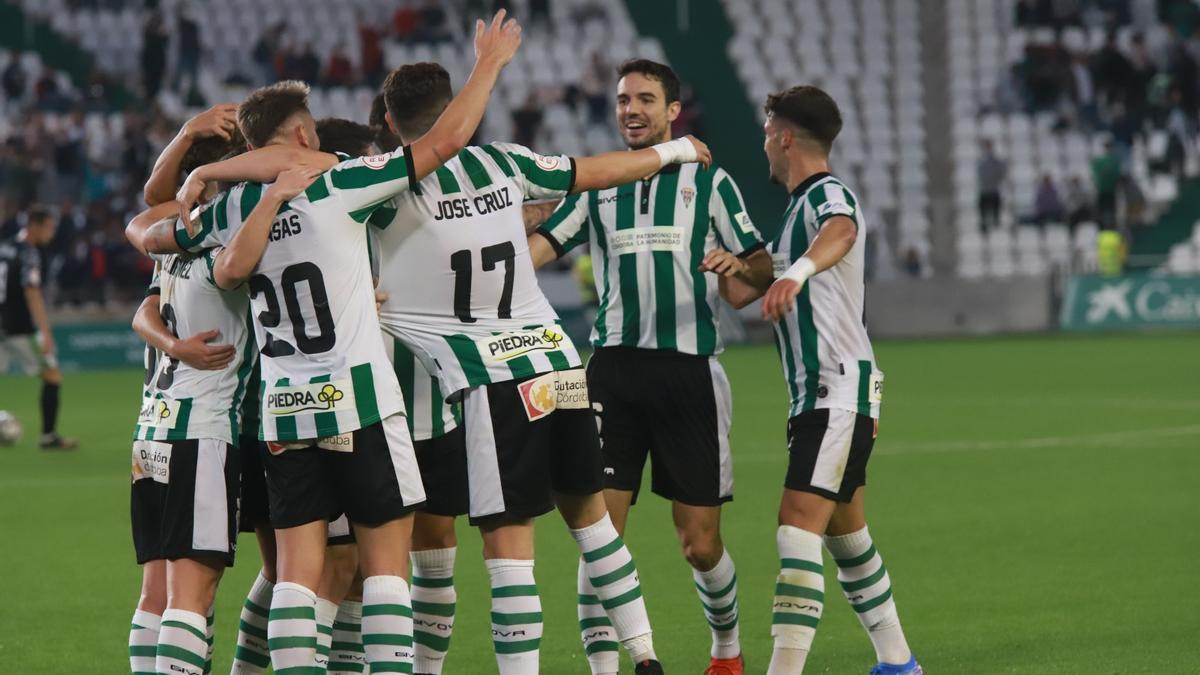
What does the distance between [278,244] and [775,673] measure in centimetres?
228

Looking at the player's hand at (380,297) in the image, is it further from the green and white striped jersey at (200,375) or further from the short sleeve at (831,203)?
the short sleeve at (831,203)

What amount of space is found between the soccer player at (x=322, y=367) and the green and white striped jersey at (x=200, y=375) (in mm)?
250

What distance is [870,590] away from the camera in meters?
6.38

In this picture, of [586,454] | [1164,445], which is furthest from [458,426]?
[1164,445]

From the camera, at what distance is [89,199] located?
1096 inches

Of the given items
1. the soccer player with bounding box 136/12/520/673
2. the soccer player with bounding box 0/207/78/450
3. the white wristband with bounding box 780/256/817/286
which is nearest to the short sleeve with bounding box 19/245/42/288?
the soccer player with bounding box 0/207/78/450

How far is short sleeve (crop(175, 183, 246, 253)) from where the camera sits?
5.30 m

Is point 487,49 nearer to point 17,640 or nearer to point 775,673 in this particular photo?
point 775,673

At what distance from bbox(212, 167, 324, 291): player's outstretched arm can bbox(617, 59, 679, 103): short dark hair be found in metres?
1.89

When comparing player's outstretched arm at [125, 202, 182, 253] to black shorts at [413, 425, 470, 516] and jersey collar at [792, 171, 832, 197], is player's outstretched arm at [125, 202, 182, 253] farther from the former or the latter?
jersey collar at [792, 171, 832, 197]

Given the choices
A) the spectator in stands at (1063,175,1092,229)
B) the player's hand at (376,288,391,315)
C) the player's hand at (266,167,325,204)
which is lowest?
the spectator in stands at (1063,175,1092,229)

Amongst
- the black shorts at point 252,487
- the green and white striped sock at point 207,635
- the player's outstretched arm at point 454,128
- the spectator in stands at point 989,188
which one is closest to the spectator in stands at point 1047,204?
the spectator in stands at point 989,188

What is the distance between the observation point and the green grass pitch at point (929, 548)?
7.09 metres

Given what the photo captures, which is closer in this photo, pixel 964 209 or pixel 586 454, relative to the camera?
pixel 586 454
